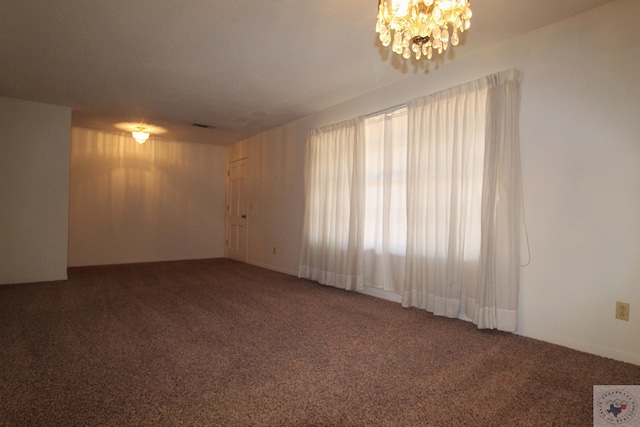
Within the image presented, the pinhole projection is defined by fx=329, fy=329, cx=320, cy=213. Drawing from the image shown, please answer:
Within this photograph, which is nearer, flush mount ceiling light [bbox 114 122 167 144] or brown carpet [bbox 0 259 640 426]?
brown carpet [bbox 0 259 640 426]

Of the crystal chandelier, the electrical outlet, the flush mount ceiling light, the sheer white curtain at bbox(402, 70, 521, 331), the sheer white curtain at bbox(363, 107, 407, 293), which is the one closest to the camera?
the crystal chandelier

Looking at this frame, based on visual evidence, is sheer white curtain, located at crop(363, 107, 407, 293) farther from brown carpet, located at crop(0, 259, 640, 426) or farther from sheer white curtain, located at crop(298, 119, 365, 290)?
brown carpet, located at crop(0, 259, 640, 426)

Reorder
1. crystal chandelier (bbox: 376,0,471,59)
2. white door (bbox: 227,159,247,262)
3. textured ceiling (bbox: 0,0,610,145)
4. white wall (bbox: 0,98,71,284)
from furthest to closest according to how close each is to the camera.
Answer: white door (bbox: 227,159,247,262), white wall (bbox: 0,98,71,284), textured ceiling (bbox: 0,0,610,145), crystal chandelier (bbox: 376,0,471,59)

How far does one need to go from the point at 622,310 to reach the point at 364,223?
250cm

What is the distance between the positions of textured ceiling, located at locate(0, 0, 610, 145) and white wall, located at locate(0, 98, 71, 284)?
13.0 inches

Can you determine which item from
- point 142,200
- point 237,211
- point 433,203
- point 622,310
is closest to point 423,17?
point 433,203

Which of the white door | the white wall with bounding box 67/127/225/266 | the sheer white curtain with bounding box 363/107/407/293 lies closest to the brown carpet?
the sheer white curtain with bounding box 363/107/407/293

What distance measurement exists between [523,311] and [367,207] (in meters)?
2.02

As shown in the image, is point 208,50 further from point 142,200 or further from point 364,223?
point 142,200

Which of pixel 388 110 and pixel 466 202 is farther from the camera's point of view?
pixel 388 110

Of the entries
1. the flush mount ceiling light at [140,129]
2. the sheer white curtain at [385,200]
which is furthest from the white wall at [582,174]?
the flush mount ceiling light at [140,129]

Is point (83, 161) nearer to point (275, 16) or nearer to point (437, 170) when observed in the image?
point (275, 16)

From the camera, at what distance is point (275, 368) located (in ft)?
6.79

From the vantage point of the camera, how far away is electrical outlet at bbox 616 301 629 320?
7.37ft
